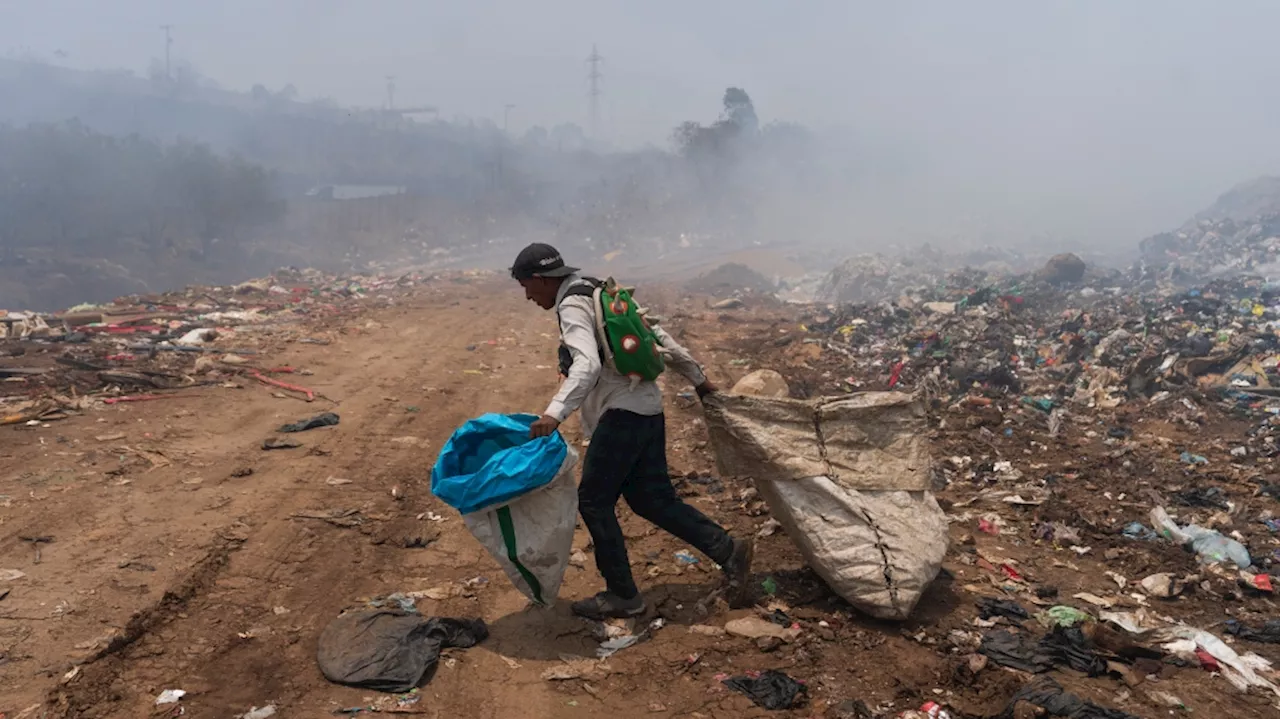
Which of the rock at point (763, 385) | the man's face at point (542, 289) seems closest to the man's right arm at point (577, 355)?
the man's face at point (542, 289)

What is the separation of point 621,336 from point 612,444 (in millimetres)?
471

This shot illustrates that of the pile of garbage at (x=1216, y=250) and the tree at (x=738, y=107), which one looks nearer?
the pile of garbage at (x=1216, y=250)

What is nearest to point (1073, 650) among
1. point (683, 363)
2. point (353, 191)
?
point (683, 363)

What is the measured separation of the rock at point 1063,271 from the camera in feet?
58.6

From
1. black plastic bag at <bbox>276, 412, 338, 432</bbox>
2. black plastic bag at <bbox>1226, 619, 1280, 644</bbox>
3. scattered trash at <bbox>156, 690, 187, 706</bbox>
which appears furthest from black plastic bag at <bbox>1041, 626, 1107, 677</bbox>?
black plastic bag at <bbox>276, 412, 338, 432</bbox>

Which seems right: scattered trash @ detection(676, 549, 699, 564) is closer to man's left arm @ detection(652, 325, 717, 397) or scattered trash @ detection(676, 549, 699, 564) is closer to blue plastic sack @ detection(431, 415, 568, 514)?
man's left arm @ detection(652, 325, 717, 397)

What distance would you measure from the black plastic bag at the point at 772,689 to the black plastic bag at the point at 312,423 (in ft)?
15.3

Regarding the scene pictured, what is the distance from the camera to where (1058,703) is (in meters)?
2.64

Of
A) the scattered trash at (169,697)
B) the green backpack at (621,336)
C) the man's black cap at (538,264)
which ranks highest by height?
the man's black cap at (538,264)

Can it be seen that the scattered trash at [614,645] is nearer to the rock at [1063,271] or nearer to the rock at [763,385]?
the rock at [763,385]

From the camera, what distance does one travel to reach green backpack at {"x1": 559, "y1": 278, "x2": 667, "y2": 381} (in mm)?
3217

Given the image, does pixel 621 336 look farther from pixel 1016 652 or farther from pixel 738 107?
pixel 738 107

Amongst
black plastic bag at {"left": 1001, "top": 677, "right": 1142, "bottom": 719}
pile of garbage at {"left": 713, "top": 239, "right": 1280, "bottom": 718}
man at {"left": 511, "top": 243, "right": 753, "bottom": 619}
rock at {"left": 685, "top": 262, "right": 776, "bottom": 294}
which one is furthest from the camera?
rock at {"left": 685, "top": 262, "right": 776, "bottom": 294}

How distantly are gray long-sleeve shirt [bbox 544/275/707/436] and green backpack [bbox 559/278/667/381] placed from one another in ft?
0.12
